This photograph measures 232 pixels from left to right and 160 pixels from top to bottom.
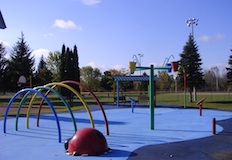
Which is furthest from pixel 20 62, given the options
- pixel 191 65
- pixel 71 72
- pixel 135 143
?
pixel 135 143

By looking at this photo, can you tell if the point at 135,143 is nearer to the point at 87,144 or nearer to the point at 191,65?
the point at 87,144

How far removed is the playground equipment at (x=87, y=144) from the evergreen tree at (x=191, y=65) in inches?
1205

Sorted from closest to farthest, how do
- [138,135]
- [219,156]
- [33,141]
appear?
[219,156] → [33,141] → [138,135]

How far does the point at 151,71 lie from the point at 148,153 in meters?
5.38

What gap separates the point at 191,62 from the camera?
38.9m

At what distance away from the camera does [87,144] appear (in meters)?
8.77

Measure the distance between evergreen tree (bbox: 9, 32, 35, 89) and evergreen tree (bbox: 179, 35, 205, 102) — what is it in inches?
1084

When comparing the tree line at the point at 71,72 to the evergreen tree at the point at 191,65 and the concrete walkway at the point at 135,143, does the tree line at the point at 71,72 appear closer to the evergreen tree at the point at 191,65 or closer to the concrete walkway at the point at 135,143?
the evergreen tree at the point at 191,65

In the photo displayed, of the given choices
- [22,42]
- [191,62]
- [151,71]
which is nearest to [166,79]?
[22,42]

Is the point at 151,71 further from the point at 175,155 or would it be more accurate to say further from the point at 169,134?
the point at 175,155

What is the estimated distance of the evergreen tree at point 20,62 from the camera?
176 ft


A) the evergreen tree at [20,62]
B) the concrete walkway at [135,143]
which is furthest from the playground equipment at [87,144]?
the evergreen tree at [20,62]

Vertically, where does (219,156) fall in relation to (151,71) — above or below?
below

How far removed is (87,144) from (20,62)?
160ft
